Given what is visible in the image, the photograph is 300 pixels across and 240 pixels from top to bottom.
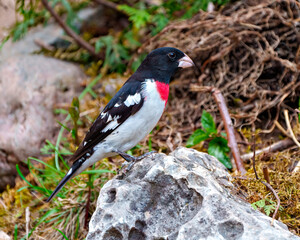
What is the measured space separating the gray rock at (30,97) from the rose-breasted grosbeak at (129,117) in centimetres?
162

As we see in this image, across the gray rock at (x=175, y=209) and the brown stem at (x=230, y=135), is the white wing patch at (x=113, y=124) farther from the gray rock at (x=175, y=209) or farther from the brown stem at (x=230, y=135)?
the brown stem at (x=230, y=135)

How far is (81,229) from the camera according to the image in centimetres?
348

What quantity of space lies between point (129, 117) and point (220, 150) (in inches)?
43.2

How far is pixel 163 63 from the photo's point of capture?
342cm

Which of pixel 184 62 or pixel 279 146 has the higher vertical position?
pixel 184 62

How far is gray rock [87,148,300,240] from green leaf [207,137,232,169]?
3.13 ft

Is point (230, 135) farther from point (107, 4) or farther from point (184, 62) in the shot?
point (107, 4)

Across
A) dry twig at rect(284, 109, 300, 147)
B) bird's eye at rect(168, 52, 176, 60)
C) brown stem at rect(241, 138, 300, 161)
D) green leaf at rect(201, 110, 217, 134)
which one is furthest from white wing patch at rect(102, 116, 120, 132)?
dry twig at rect(284, 109, 300, 147)

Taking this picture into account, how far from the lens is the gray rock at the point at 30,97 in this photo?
4.64 meters

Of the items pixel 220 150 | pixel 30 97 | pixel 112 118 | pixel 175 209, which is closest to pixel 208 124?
pixel 220 150

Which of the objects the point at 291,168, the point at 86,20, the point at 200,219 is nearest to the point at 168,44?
the point at 86,20

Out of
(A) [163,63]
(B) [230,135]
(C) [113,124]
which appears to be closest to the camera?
(C) [113,124]

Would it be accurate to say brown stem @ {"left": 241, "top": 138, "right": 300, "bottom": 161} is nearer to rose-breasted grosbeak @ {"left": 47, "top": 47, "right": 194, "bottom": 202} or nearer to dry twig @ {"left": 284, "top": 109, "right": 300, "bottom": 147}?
dry twig @ {"left": 284, "top": 109, "right": 300, "bottom": 147}

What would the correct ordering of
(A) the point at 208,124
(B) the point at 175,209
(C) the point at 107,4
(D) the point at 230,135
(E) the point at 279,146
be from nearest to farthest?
(B) the point at 175,209, (D) the point at 230,135, (E) the point at 279,146, (A) the point at 208,124, (C) the point at 107,4
